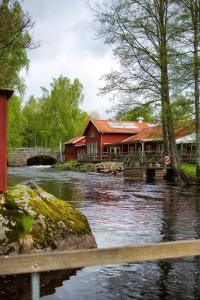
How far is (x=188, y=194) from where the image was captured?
18.6 meters

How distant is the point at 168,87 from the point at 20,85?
27.4ft

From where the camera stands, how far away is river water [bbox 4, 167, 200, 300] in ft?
18.4

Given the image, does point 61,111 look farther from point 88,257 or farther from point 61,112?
point 88,257

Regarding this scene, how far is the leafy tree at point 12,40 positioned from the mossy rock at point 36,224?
13.1 m

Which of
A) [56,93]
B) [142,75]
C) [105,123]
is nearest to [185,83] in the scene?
[142,75]

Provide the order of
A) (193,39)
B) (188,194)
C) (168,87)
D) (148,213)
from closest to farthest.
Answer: (148,213), (188,194), (193,39), (168,87)

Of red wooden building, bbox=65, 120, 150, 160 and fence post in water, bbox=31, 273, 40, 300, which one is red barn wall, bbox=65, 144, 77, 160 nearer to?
red wooden building, bbox=65, 120, 150, 160

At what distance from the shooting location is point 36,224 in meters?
6.76

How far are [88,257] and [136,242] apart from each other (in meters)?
5.60

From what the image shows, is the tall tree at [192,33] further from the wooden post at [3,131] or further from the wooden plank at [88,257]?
the wooden plank at [88,257]

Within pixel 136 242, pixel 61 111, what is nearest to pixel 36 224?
pixel 136 242

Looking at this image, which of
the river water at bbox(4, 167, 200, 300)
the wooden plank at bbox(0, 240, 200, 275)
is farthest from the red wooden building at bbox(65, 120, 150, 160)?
the wooden plank at bbox(0, 240, 200, 275)

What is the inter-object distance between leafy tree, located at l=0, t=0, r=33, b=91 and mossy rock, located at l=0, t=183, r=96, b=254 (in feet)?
43.0

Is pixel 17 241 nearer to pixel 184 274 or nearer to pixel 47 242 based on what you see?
pixel 47 242
